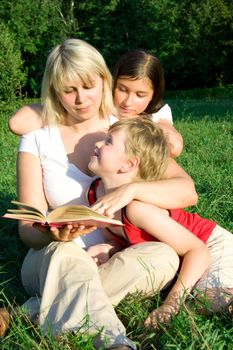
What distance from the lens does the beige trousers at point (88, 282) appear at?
2643 millimetres

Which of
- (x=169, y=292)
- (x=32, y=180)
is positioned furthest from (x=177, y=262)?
(x=32, y=180)

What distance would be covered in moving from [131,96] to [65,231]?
1407 mm

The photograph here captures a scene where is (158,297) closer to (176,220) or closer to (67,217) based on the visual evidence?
(176,220)

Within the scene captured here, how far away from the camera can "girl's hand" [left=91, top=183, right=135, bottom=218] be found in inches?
123

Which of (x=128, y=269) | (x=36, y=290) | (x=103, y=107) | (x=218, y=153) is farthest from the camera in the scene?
(x=218, y=153)

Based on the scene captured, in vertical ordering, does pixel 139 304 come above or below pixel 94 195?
below

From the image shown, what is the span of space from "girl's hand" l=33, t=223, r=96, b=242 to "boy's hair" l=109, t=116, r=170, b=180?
1.89 feet

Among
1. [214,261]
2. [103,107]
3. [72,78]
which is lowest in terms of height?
[214,261]

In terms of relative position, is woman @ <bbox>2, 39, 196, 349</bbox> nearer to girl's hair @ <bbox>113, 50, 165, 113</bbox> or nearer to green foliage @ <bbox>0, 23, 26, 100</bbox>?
girl's hair @ <bbox>113, 50, 165, 113</bbox>

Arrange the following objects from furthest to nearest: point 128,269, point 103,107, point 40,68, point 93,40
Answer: point 93,40 → point 40,68 → point 103,107 → point 128,269

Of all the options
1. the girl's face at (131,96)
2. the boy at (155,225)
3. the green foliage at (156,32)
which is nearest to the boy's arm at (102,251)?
the boy at (155,225)

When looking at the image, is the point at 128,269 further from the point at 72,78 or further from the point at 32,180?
the point at 72,78

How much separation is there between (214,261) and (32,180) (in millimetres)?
1163

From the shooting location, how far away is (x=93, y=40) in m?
32.4
